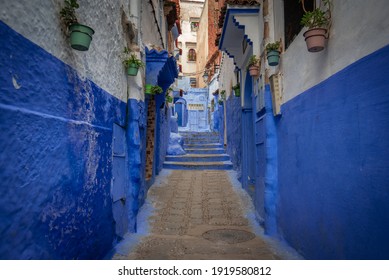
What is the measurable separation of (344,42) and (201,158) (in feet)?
31.1

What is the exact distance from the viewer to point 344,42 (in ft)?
8.55

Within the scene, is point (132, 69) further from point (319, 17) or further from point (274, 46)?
point (319, 17)

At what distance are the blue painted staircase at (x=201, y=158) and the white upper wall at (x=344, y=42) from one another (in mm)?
7285

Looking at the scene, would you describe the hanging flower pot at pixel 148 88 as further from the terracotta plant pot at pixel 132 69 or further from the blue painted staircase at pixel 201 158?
the blue painted staircase at pixel 201 158

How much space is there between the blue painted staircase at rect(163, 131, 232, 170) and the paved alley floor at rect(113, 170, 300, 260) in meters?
1.55

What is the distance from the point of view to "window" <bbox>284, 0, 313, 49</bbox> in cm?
399

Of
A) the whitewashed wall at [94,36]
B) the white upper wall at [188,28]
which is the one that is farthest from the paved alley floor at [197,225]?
the white upper wall at [188,28]

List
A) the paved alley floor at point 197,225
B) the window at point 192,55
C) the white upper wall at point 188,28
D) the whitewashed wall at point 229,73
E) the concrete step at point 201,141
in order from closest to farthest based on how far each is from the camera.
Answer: the paved alley floor at point 197,225, the whitewashed wall at point 229,73, the concrete step at point 201,141, the white upper wall at point 188,28, the window at point 192,55

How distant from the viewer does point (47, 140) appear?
7.58ft

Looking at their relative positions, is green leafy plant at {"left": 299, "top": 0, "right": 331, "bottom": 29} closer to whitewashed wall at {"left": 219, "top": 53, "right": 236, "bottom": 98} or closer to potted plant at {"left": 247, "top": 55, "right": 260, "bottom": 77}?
potted plant at {"left": 247, "top": 55, "right": 260, "bottom": 77}

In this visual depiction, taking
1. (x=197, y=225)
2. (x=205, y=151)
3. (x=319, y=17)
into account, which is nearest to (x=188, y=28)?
(x=205, y=151)

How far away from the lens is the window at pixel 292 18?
399 centimetres
